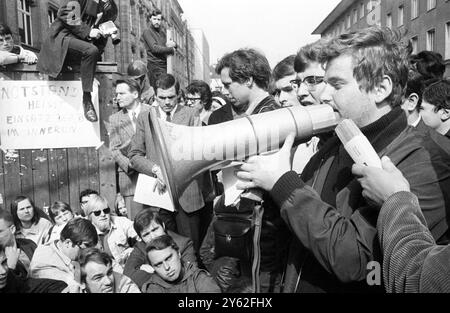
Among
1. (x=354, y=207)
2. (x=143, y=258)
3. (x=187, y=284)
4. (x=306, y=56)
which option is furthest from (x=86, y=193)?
(x=354, y=207)

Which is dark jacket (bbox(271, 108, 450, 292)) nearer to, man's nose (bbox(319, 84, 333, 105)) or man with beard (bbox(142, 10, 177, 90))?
man's nose (bbox(319, 84, 333, 105))

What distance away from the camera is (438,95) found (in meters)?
2.72

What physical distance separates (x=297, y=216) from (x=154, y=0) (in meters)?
3.79

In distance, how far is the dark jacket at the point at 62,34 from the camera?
3279 mm

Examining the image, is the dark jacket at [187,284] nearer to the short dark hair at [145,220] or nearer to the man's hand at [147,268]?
the man's hand at [147,268]

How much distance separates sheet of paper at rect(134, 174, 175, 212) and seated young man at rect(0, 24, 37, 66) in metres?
1.49

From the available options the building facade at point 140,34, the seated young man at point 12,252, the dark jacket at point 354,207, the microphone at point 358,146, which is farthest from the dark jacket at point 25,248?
the microphone at point 358,146

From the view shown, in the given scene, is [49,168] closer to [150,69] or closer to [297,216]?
[150,69]

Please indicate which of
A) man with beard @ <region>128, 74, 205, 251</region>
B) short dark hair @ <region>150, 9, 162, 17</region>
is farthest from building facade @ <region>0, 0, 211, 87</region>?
man with beard @ <region>128, 74, 205, 251</region>

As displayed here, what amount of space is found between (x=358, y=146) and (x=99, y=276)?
1.90 m

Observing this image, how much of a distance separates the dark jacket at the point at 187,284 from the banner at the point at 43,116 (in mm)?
1491

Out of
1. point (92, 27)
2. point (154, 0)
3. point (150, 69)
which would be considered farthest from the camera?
point (150, 69)
